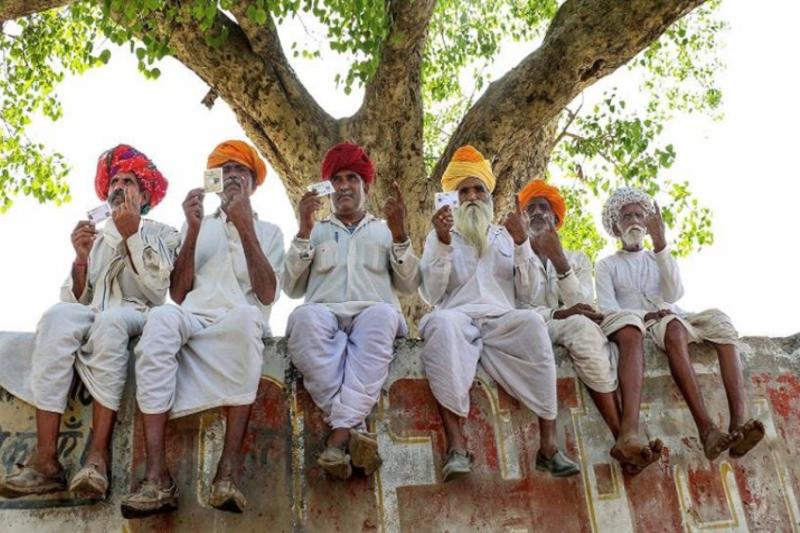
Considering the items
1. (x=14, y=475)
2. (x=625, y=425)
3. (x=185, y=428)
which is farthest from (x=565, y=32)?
(x=14, y=475)

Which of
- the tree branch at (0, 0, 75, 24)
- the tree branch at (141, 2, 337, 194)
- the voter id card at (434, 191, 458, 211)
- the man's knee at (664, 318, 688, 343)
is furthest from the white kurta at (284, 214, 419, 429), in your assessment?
the tree branch at (0, 0, 75, 24)

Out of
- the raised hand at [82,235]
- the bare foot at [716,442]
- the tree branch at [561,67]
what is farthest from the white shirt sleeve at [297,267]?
the tree branch at [561,67]

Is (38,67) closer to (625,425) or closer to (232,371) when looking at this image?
(232,371)

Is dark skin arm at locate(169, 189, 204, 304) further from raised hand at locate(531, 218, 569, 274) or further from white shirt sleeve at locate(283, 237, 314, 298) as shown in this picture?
raised hand at locate(531, 218, 569, 274)

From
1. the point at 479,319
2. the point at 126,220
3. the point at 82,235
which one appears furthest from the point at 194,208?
the point at 479,319

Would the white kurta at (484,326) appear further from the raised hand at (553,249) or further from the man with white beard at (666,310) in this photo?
the man with white beard at (666,310)

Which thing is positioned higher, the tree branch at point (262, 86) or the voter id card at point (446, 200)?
the tree branch at point (262, 86)

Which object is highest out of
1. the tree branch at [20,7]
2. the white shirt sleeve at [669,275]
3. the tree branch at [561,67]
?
the tree branch at [20,7]

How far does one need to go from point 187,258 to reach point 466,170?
6.43 ft

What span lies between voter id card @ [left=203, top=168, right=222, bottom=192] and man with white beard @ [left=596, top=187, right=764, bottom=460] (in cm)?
260

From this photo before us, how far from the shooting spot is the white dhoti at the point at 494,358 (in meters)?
3.89

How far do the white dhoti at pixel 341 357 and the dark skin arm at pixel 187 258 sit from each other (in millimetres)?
698

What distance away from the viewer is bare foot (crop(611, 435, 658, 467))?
380 centimetres

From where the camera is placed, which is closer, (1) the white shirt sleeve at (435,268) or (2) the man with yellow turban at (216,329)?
(2) the man with yellow turban at (216,329)
